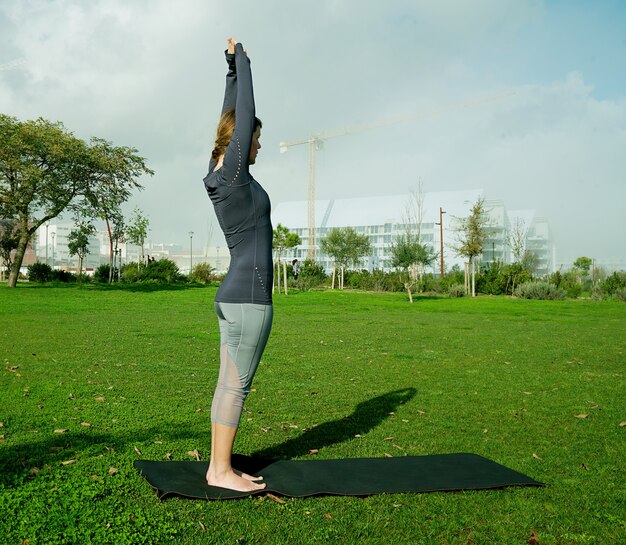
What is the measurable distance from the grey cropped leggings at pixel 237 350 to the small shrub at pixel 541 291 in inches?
1261

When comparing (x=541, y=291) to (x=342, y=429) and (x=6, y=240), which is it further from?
(x=6, y=240)

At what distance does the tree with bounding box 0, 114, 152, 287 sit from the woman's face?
30051 millimetres

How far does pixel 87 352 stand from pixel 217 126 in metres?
7.72

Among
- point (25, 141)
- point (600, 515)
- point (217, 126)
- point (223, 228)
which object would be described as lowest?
point (600, 515)

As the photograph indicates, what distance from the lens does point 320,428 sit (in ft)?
18.8

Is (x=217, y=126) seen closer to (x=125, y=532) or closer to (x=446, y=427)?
(x=125, y=532)

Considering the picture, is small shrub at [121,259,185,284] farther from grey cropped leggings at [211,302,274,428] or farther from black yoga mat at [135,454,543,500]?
grey cropped leggings at [211,302,274,428]

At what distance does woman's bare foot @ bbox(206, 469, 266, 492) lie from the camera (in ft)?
12.3

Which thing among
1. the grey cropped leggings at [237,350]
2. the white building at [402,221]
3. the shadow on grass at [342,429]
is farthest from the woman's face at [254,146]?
the white building at [402,221]

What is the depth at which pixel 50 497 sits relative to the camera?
3551 millimetres

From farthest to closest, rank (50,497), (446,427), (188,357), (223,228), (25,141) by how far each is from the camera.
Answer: (25,141)
(188,357)
(446,427)
(223,228)
(50,497)

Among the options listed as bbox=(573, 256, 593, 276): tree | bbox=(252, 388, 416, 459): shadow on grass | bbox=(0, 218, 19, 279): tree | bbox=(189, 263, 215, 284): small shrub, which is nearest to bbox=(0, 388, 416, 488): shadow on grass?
bbox=(252, 388, 416, 459): shadow on grass

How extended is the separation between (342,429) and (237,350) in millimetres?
2290

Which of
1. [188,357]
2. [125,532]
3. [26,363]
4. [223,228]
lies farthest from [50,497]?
[188,357]
